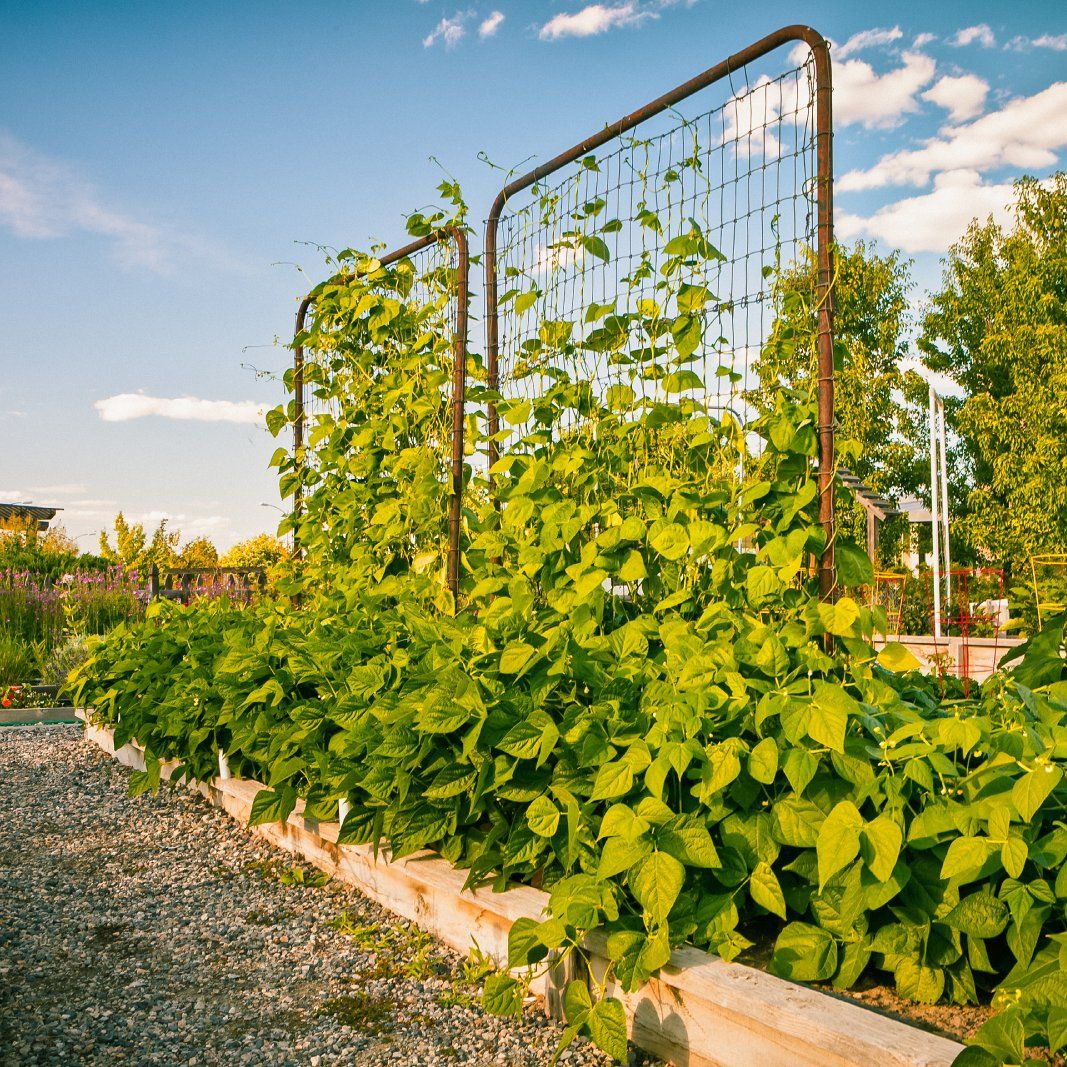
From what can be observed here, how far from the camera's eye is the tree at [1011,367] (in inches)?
684

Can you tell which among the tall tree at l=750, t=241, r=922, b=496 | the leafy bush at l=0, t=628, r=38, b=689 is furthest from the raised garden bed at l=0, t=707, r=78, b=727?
the tall tree at l=750, t=241, r=922, b=496

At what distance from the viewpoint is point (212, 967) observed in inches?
96.3

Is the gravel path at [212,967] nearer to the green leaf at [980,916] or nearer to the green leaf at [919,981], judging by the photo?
the green leaf at [919,981]

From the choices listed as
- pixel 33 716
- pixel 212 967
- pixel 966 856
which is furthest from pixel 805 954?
pixel 33 716

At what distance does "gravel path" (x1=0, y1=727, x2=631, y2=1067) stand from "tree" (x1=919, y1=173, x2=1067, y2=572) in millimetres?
17333

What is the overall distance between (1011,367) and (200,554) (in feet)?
58.3

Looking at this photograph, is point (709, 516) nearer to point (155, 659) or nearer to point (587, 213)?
point (587, 213)

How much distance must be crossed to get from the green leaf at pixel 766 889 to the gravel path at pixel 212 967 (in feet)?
1.69

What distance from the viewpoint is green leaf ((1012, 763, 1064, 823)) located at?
5.09ft

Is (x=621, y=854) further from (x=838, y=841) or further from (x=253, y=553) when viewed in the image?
(x=253, y=553)

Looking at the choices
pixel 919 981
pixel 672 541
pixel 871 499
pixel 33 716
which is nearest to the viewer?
pixel 919 981

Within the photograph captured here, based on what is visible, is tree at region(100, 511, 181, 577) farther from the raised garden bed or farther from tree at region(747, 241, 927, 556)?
tree at region(747, 241, 927, 556)

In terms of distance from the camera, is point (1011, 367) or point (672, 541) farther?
point (1011, 367)

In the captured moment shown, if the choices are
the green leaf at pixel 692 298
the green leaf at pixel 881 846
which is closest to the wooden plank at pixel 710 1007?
the green leaf at pixel 881 846
